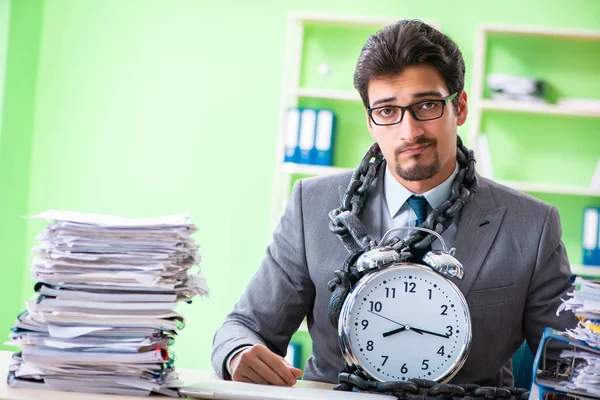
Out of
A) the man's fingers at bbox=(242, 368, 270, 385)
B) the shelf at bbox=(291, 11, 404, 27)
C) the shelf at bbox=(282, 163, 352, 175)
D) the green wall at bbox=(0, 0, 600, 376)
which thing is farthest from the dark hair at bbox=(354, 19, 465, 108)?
the green wall at bbox=(0, 0, 600, 376)

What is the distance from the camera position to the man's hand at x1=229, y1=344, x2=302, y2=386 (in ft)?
6.27

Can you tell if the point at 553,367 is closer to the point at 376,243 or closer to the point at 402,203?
the point at 376,243

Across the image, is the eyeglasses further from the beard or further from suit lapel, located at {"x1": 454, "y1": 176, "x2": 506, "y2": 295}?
suit lapel, located at {"x1": 454, "y1": 176, "x2": 506, "y2": 295}

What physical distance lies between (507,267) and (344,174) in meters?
0.59

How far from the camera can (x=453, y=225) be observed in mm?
2326

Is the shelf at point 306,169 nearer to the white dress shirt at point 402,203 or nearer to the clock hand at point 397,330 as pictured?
the white dress shirt at point 402,203

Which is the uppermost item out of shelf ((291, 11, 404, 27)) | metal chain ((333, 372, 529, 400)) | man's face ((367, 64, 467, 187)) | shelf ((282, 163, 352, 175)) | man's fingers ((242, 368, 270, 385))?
shelf ((291, 11, 404, 27))

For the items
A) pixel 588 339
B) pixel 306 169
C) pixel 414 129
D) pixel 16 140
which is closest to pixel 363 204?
pixel 414 129

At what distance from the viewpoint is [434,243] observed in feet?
7.36

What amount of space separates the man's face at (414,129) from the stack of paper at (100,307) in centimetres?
84

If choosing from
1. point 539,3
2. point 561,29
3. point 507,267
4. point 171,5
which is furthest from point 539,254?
point 171,5

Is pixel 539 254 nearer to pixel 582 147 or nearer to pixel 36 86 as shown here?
pixel 582 147

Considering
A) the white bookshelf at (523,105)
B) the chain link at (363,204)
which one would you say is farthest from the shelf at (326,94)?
the chain link at (363,204)

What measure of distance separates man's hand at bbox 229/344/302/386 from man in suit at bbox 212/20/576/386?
15cm
